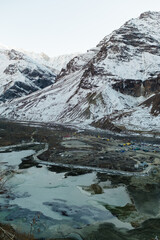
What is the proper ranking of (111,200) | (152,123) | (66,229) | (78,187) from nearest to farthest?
(66,229), (111,200), (78,187), (152,123)

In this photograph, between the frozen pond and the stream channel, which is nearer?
the stream channel

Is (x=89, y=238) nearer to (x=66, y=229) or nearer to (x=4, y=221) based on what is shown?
(x=66, y=229)

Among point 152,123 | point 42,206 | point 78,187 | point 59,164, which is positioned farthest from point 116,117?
point 42,206

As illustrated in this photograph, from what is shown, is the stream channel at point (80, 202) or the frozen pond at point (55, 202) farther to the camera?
the frozen pond at point (55, 202)

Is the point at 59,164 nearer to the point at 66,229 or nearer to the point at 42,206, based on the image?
the point at 42,206

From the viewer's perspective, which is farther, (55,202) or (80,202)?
(80,202)

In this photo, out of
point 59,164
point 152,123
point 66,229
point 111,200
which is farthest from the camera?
point 152,123

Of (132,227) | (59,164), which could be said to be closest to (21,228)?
(132,227)

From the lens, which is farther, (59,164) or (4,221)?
(59,164)
